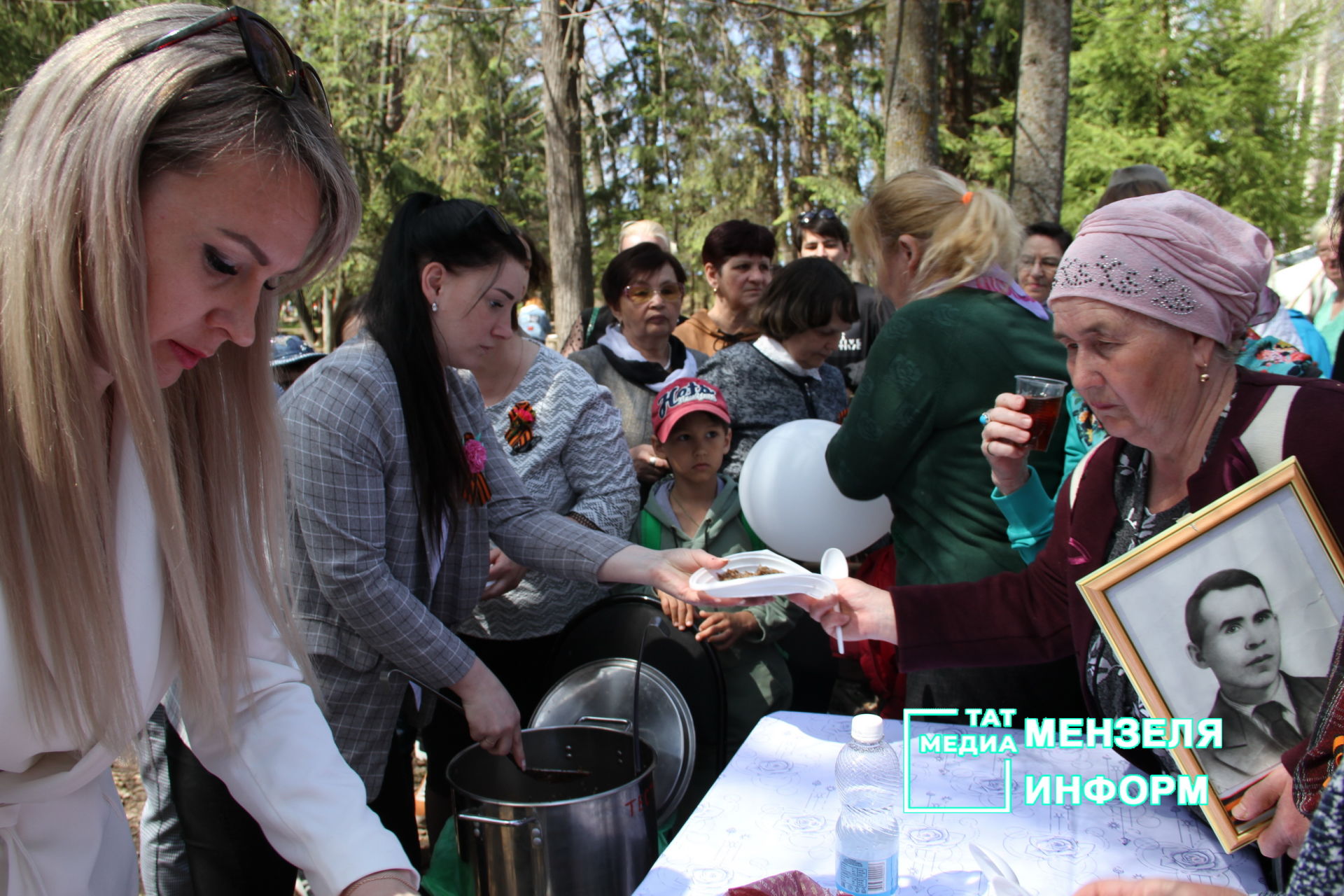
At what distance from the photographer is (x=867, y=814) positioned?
1387 mm

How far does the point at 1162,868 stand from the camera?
1368mm

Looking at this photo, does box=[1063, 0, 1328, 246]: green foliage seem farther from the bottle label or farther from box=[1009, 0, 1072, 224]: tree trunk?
the bottle label

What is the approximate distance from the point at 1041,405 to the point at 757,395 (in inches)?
62.1

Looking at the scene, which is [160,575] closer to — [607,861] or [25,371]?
[25,371]

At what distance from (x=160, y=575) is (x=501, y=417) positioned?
1.90 meters

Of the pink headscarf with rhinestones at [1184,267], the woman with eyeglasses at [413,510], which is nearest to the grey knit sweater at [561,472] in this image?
the woman with eyeglasses at [413,510]

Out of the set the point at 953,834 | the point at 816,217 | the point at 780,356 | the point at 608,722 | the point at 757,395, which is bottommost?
the point at 608,722

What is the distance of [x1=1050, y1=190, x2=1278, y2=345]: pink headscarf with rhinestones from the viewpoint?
1.47 m

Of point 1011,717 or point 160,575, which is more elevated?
point 160,575

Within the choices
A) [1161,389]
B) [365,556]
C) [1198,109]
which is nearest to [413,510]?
[365,556]

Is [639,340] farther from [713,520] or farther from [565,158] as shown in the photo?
[565,158]

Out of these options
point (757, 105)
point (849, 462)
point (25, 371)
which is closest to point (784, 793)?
point (849, 462)

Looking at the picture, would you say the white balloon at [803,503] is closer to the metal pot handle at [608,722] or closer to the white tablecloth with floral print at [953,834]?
the metal pot handle at [608,722]

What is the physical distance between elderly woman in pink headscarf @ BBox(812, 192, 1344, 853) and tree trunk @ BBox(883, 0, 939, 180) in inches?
157
